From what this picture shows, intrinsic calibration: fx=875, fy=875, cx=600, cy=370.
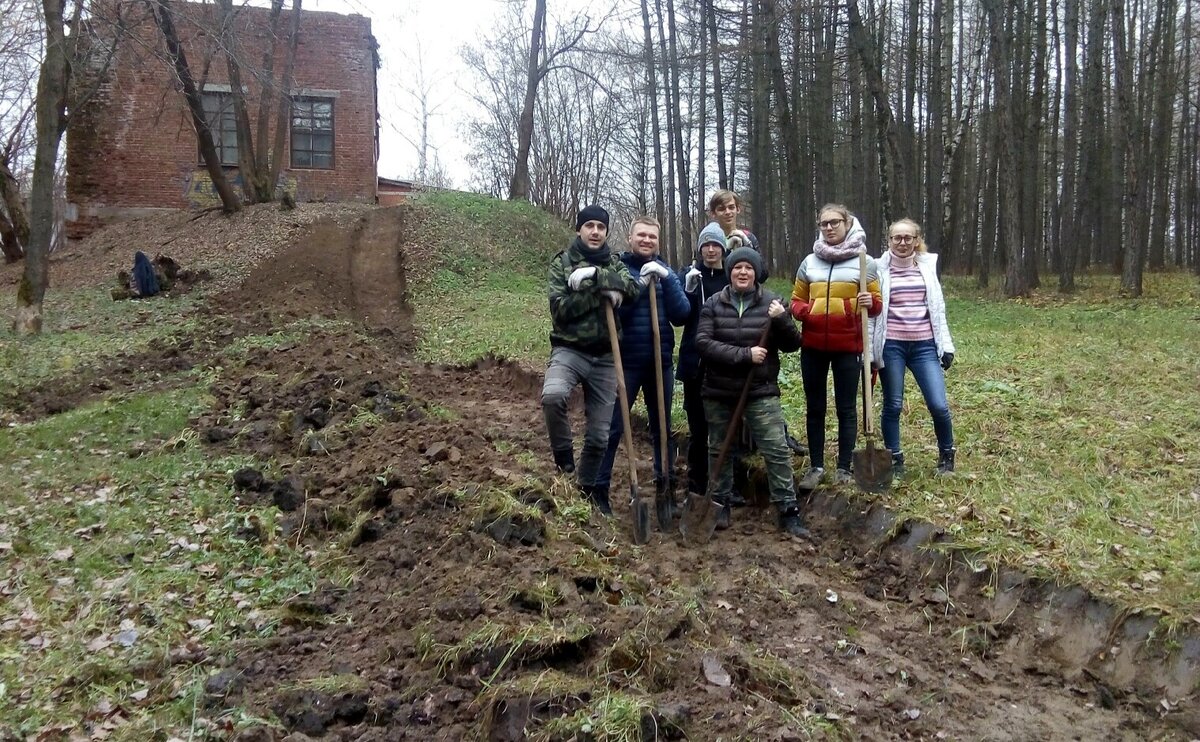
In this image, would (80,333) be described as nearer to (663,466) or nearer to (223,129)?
(663,466)

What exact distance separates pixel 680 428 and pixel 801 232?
1730 cm

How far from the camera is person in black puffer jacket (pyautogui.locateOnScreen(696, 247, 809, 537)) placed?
570 centimetres

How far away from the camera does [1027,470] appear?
247 inches

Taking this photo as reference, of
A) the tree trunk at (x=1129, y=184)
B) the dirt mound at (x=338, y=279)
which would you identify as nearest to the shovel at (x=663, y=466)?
the dirt mound at (x=338, y=279)

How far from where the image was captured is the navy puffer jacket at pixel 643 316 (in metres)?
5.89

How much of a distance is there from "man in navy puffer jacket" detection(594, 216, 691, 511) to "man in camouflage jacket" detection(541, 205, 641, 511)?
0.48 ft

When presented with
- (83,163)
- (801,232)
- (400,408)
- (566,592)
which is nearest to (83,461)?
(400,408)

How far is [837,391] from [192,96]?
49.1 ft

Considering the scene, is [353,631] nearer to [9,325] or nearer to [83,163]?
[9,325]

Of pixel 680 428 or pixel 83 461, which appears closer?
pixel 83 461

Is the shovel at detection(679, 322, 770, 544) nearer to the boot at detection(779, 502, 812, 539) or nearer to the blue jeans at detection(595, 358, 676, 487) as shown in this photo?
the blue jeans at detection(595, 358, 676, 487)

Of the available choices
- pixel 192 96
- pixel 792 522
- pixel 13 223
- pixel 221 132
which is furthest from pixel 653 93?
pixel 792 522

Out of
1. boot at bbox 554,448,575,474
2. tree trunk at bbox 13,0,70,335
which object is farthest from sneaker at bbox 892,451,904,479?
tree trunk at bbox 13,0,70,335

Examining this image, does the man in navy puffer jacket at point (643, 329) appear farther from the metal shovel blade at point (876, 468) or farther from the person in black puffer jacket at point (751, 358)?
the metal shovel blade at point (876, 468)
